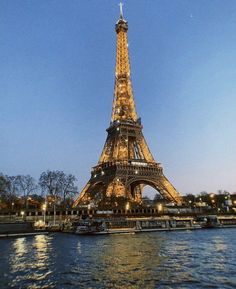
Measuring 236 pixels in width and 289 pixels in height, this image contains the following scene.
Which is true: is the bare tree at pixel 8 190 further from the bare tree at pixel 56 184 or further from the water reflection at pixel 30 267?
the water reflection at pixel 30 267

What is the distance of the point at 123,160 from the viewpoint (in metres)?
81.2

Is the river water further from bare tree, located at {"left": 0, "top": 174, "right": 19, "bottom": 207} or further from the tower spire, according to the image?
the tower spire

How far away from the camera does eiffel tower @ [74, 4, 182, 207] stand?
3125 inches

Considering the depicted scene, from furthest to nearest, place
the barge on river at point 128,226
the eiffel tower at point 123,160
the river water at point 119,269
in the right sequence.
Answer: the eiffel tower at point 123,160
the barge on river at point 128,226
the river water at point 119,269

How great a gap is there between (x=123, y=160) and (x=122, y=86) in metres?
24.4

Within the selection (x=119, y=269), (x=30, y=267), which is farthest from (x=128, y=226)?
(x=119, y=269)

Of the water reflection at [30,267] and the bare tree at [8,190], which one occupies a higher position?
the bare tree at [8,190]

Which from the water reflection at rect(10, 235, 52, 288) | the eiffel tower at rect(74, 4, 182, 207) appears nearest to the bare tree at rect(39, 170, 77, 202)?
the eiffel tower at rect(74, 4, 182, 207)

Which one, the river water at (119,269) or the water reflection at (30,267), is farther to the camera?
the water reflection at (30,267)

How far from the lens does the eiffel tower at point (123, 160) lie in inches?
3125

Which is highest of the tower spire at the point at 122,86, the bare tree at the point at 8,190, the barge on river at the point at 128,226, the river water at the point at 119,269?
the tower spire at the point at 122,86

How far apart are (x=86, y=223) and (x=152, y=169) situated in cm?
3021

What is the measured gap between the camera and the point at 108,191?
78.6 metres

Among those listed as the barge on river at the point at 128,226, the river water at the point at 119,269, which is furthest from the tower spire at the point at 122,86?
the river water at the point at 119,269
